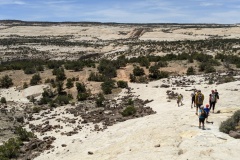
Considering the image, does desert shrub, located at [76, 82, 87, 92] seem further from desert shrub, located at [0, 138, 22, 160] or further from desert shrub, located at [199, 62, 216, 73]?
desert shrub, located at [0, 138, 22, 160]

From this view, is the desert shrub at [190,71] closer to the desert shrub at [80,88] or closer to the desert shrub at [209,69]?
the desert shrub at [209,69]

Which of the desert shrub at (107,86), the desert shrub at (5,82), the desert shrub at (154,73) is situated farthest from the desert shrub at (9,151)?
the desert shrub at (154,73)

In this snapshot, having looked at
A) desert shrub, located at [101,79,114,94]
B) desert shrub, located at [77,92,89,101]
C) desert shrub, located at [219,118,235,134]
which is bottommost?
desert shrub, located at [77,92,89,101]

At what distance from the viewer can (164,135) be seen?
17.7m

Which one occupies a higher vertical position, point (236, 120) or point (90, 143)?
point (236, 120)

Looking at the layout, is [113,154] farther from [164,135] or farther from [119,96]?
[119,96]

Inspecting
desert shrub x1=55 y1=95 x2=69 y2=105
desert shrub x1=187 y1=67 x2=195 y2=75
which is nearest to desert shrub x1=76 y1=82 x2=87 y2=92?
desert shrub x1=55 y1=95 x2=69 y2=105

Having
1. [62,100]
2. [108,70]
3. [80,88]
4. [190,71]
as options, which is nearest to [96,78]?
[108,70]

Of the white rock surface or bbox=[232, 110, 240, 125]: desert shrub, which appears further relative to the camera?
bbox=[232, 110, 240, 125]: desert shrub

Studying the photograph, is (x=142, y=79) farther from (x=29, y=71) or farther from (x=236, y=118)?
(x=236, y=118)

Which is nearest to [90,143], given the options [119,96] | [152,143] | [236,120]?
[152,143]

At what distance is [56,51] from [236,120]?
77.5 metres

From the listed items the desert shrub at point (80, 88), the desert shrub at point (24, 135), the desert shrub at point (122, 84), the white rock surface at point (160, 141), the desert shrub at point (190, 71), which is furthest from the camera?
the desert shrub at point (190, 71)

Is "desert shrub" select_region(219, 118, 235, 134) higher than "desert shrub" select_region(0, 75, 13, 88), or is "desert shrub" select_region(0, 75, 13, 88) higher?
"desert shrub" select_region(219, 118, 235, 134)
